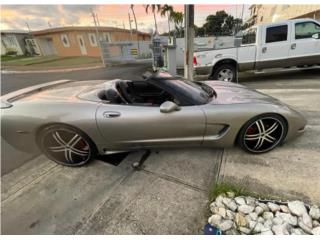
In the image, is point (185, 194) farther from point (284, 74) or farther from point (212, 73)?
point (284, 74)

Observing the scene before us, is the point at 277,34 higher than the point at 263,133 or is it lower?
higher

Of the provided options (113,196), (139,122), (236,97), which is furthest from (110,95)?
(236,97)

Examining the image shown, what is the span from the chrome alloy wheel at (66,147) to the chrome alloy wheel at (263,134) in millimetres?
2117

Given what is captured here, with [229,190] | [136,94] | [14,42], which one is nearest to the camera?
[229,190]

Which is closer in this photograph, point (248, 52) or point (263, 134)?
point (263, 134)

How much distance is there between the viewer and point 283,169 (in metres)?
2.20

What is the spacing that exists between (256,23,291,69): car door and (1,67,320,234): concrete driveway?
3.89 m

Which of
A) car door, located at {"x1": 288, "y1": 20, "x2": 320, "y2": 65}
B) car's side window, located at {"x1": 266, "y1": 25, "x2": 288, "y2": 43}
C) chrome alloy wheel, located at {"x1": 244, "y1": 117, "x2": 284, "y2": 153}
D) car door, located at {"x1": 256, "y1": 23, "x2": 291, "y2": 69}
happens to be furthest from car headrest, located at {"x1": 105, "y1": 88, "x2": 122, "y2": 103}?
car door, located at {"x1": 288, "y1": 20, "x2": 320, "y2": 65}

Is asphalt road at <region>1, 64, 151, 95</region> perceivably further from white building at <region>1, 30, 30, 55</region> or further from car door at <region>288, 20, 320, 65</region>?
white building at <region>1, 30, 30, 55</region>

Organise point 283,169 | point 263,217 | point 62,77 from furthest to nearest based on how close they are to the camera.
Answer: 1. point 62,77
2. point 283,169
3. point 263,217

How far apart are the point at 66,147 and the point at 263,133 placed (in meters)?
2.58

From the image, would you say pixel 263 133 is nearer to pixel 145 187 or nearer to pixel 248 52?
pixel 145 187

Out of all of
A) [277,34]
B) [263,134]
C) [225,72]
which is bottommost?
[263,134]

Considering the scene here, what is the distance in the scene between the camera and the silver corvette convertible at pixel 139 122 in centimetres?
213
